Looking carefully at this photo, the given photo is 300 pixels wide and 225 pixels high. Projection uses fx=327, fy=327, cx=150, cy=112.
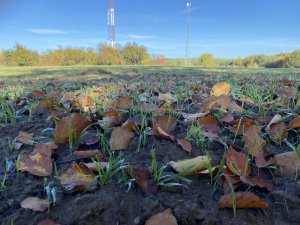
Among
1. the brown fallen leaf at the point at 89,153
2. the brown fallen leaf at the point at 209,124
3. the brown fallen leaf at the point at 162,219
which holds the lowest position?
the brown fallen leaf at the point at 162,219

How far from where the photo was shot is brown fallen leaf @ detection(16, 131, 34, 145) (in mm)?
1530

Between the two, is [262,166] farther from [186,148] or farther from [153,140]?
[153,140]

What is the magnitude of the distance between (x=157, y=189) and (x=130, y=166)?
0.43 ft

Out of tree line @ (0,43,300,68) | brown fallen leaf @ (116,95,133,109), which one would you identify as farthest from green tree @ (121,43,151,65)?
brown fallen leaf @ (116,95,133,109)

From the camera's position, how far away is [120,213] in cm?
102

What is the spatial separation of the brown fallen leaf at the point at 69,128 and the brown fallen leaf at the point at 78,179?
257 mm

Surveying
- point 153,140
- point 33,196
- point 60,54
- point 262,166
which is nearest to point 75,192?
point 33,196

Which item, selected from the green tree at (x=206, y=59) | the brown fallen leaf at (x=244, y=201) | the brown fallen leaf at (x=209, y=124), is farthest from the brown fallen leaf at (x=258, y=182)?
the green tree at (x=206, y=59)

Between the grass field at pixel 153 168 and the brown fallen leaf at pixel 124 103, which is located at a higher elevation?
the brown fallen leaf at pixel 124 103

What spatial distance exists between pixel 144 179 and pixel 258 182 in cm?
39

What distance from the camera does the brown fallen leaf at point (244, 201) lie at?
101 centimetres

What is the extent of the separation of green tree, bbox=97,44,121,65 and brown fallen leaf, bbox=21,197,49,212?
26.0m

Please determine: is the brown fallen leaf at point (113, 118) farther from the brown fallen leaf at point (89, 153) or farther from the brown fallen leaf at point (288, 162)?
the brown fallen leaf at point (288, 162)

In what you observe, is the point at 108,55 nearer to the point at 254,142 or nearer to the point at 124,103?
the point at 124,103
